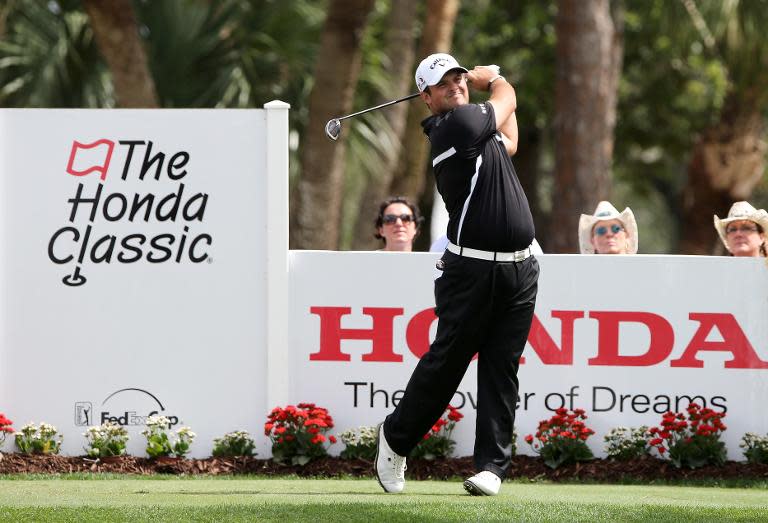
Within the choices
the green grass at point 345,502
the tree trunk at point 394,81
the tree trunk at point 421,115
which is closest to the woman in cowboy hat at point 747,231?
the green grass at point 345,502

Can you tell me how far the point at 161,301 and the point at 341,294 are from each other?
1056 mm

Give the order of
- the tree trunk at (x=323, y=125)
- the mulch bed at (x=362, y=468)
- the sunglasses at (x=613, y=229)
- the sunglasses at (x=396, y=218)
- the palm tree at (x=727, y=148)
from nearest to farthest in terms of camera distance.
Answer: the mulch bed at (x=362, y=468) < the sunglasses at (x=613, y=229) < the sunglasses at (x=396, y=218) < the tree trunk at (x=323, y=125) < the palm tree at (x=727, y=148)

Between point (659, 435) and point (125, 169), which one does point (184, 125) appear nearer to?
point (125, 169)

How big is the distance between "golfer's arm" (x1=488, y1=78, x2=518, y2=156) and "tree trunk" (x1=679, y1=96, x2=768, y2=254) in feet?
45.7

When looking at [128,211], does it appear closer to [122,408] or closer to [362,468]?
[122,408]

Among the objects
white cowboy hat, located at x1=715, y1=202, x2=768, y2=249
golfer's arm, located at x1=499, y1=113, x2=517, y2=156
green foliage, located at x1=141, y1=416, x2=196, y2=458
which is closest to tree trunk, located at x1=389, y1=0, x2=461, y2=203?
white cowboy hat, located at x1=715, y1=202, x2=768, y2=249

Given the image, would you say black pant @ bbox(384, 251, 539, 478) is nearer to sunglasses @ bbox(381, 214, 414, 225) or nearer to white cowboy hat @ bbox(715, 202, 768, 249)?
sunglasses @ bbox(381, 214, 414, 225)

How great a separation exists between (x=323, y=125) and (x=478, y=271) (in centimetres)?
743

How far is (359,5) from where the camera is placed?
13297mm

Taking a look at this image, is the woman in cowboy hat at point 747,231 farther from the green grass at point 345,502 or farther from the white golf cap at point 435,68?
the white golf cap at point 435,68

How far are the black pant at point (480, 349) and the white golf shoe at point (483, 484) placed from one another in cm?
3

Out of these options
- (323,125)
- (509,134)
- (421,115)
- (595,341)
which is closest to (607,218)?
(595,341)

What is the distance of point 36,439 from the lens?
818 centimetres

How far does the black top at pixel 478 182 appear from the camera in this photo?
6352mm
